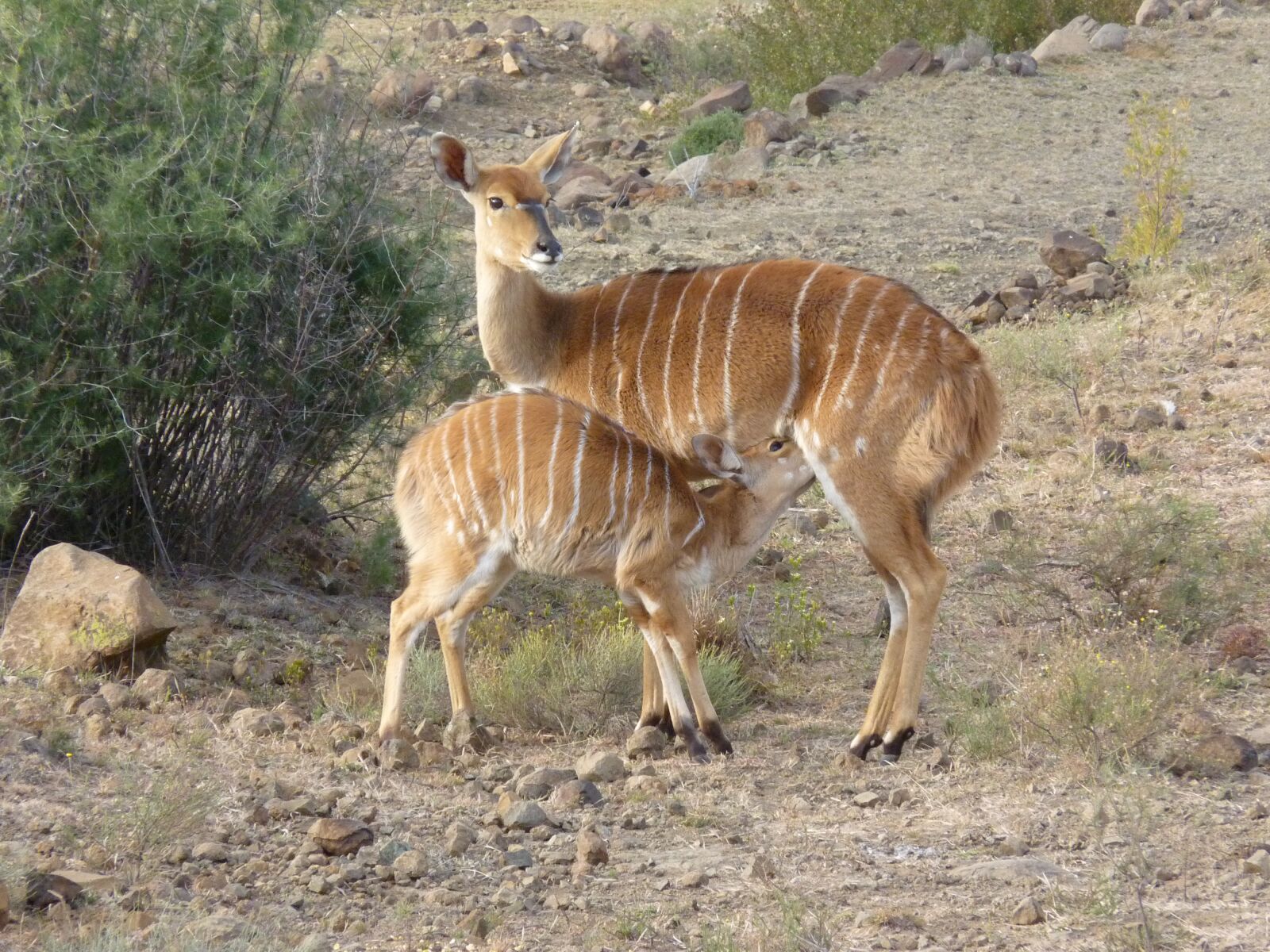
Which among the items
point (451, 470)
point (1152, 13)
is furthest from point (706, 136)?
point (451, 470)

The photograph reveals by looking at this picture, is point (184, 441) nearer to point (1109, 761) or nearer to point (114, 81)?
point (114, 81)

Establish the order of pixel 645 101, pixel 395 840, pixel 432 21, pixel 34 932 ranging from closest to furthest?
pixel 34 932 < pixel 395 840 < pixel 645 101 < pixel 432 21

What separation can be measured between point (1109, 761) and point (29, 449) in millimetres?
4320

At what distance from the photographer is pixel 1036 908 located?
425cm

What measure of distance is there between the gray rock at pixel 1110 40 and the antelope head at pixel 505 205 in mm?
14411

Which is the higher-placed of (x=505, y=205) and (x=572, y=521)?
(x=505, y=205)

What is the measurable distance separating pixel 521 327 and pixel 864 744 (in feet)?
7.21

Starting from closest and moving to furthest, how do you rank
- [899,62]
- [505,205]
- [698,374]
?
[698,374] < [505,205] < [899,62]

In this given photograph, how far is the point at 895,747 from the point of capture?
19.4 ft

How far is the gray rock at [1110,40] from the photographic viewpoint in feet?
64.4

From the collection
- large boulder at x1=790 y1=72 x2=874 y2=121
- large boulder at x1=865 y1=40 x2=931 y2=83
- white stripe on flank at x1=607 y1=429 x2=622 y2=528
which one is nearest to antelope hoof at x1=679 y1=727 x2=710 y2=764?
white stripe on flank at x1=607 y1=429 x2=622 y2=528

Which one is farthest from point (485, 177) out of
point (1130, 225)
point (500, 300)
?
point (1130, 225)

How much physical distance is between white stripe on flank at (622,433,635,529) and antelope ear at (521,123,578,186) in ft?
4.86

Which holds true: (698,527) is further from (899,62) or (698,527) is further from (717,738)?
(899,62)
